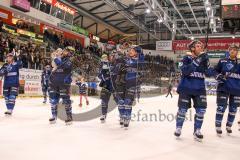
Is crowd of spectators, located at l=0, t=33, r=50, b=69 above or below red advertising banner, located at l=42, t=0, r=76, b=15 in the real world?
below

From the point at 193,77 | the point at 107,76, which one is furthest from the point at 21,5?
the point at 193,77

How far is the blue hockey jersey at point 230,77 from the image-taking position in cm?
604

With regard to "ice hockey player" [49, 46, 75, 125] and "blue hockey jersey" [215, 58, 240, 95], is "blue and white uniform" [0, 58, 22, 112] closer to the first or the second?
"ice hockey player" [49, 46, 75, 125]

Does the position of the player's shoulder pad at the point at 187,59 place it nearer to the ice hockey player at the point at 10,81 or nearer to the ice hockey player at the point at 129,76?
the ice hockey player at the point at 129,76

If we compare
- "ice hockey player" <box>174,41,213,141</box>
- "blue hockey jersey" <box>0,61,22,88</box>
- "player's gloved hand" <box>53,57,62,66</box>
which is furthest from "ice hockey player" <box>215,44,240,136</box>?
"blue hockey jersey" <box>0,61,22,88</box>

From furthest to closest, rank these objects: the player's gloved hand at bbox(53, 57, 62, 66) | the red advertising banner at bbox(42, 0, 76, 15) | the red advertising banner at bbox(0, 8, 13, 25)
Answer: the red advertising banner at bbox(42, 0, 76, 15) → the red advertising banner at bbox(0, 8, 13, 25) → the player's gloved hand at bbox(53, 57, 62, 66)

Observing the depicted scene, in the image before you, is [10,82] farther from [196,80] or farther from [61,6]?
[61,6]

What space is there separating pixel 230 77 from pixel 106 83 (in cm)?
301

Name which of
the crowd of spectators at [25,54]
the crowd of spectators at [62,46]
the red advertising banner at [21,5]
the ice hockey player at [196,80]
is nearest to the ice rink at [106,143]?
the ice hockey player at [196,80]

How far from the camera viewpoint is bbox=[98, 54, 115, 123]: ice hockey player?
7648 millimetres

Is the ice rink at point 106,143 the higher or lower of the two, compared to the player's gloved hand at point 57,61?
lower

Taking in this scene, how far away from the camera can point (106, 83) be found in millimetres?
7777

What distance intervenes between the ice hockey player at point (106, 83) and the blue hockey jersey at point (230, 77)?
8.96 ft

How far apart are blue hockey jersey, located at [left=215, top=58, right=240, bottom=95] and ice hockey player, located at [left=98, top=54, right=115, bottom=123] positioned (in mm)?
2731
